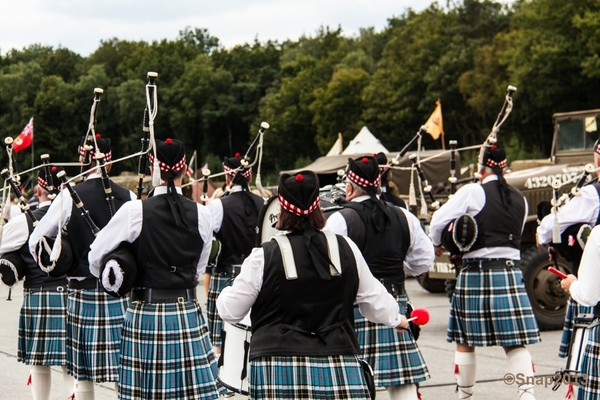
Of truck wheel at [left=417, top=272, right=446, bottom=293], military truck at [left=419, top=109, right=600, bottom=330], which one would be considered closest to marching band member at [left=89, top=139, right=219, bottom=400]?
military truck at [left=419, top=109, right=600, bottom=330]

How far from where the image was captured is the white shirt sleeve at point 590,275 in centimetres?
404

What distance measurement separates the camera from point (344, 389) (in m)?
3.78

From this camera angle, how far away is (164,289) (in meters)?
4.80

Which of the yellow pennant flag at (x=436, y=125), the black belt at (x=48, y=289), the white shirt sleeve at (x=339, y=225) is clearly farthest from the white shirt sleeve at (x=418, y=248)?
the yellow pennant flag at (x=436, y=125)

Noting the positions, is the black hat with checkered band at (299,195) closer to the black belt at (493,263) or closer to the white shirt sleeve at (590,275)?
the white shirt sleeve at (590,275)

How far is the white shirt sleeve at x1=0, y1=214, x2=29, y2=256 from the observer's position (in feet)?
20.6

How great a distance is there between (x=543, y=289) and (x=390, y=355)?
4.67 m

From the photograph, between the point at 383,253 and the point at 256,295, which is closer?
→ the point at 256,295

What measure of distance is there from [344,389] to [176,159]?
1668 millimetres

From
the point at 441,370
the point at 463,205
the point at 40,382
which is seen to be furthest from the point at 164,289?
the point at 441,370

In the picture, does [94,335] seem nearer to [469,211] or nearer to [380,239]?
[380,239]

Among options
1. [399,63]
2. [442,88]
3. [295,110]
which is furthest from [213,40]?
[442,88]

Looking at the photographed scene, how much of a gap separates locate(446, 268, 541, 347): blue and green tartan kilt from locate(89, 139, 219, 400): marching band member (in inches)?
85.8

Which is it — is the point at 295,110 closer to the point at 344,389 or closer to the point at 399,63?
the point at 399,63
